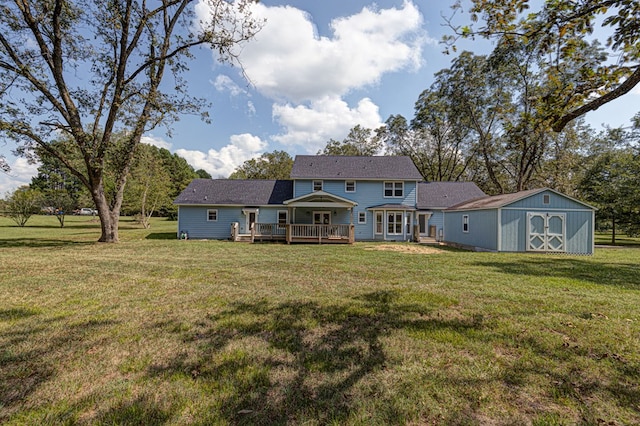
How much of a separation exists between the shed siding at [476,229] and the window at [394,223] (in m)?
3.45

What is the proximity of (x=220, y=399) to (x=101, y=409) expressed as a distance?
991 millimetres

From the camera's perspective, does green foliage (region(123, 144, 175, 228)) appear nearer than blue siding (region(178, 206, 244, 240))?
No

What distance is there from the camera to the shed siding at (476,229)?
14420 mm

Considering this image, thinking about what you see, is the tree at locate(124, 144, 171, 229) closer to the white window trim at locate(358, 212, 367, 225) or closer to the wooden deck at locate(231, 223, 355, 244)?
the wooden deck at locate(231, 223, 355, 244)

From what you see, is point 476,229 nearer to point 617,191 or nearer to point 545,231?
point 545,231

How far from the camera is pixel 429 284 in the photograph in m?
6.77

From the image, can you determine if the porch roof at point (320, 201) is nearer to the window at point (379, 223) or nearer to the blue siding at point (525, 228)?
the window at point (379, 223)

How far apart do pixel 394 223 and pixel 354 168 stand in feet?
17.6

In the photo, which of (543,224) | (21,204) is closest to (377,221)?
(543,224)

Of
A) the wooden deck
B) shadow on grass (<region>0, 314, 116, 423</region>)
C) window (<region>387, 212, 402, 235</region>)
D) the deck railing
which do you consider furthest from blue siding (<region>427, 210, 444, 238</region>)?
shadow on grass (<region>0, 314, 116, 423</region>)

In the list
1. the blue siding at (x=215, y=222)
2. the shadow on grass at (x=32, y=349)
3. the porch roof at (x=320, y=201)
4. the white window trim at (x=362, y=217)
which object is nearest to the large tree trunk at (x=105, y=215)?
the blue siding at (x=215, y=222)

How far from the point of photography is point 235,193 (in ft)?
70.0

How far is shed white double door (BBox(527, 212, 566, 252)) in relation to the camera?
14.0 metres

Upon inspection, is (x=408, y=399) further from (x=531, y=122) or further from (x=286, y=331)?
(x=531, y=122)
